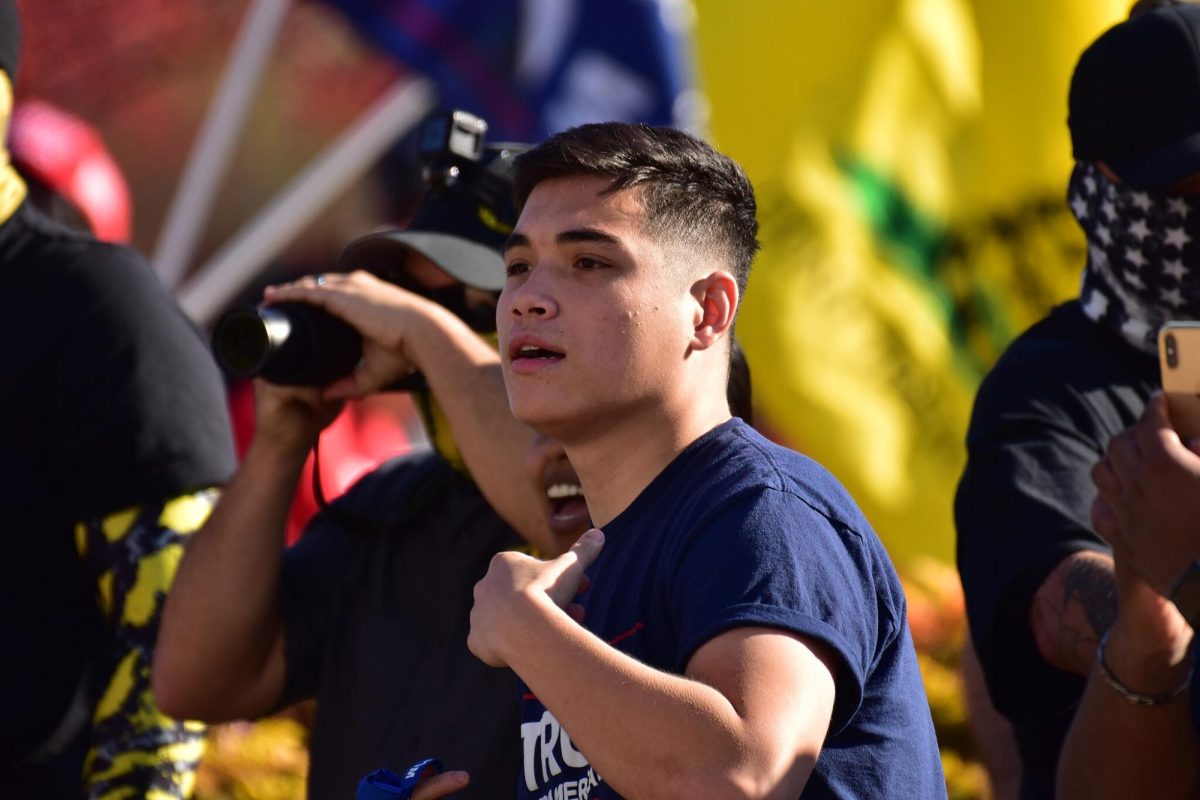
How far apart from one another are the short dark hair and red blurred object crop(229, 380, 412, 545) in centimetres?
308

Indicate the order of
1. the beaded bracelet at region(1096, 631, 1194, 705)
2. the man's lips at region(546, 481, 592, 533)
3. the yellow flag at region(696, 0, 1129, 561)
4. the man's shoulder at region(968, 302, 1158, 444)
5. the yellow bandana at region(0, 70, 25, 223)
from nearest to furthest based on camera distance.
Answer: the beaded bracelet at region(1096, 631, 1194, 705)
the man's lips at region(546, 481, 592, 533)
the man's shoulder at region(968, 302, 1158, 444)
the yellow bandana at region(0, 70, 25, 223)
the yellow flag at region(696, 0, 1129, 561)

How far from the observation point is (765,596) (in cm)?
162

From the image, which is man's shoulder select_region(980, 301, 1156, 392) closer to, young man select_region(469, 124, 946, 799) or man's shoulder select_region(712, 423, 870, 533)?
young man select_region(469, 124, 946, 799)

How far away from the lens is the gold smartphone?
81.4 inches

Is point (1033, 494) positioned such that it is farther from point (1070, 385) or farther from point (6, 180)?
point (6, 180)

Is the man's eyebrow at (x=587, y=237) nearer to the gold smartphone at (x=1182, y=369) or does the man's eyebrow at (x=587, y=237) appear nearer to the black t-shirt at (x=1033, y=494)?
the gold smartphone at (x=1182, y=369)

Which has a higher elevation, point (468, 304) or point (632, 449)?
point (632, 449)

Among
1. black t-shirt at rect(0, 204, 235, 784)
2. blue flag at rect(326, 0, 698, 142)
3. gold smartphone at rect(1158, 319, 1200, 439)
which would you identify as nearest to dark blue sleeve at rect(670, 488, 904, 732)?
gold smartphone at rect(1158, 319, 1200, 439)

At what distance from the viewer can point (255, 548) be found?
2.71 meters

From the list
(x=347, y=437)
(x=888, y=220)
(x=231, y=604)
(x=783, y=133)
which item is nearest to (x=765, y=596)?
(x=231, y=604)

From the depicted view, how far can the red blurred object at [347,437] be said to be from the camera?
5.20m

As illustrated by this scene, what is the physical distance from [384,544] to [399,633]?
6.6 inches

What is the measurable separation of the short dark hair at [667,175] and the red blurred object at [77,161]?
3097 mm

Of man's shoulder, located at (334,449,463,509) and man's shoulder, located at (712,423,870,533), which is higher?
man's shoulder, located at (712,423,870,533)
